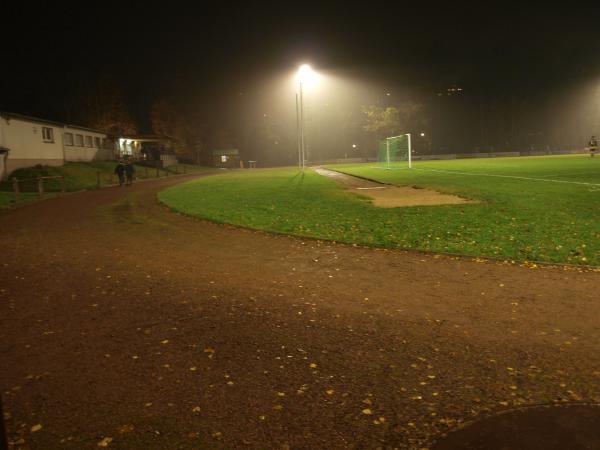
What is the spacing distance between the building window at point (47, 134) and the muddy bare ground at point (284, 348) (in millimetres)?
32937

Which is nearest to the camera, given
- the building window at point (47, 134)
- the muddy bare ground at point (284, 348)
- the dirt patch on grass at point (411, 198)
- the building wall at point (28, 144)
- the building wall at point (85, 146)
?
the muddy bare ground at point (284, 348)

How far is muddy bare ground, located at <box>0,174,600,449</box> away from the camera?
357 cm

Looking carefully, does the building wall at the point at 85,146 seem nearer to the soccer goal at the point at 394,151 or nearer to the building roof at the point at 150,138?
the building roof at the point at 150,138

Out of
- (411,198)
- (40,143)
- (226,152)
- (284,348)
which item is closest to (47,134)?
(40,143)

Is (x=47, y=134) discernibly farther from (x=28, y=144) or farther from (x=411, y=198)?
(x=411, y=198)

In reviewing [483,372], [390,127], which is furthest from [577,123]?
[483,372]

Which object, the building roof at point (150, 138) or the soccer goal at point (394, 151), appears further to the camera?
the building roof at point (150, 138)

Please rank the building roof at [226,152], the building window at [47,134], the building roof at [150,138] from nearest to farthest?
the building window at [47,134], the building roof at [150,138], the building roof at [226,152]

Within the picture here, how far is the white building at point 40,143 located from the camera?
3153cm

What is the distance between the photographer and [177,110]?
80.9m

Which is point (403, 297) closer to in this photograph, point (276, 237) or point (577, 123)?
point (276, 237)

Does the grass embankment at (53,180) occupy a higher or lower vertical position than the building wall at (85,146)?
lower

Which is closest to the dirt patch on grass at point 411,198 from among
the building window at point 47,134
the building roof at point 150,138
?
the building window at point 47,134

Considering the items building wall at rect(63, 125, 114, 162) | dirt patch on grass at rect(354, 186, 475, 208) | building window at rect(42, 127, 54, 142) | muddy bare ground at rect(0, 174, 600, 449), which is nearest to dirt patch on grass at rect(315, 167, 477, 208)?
dirt patch on grass at rect(354, 186, 475, 208)
